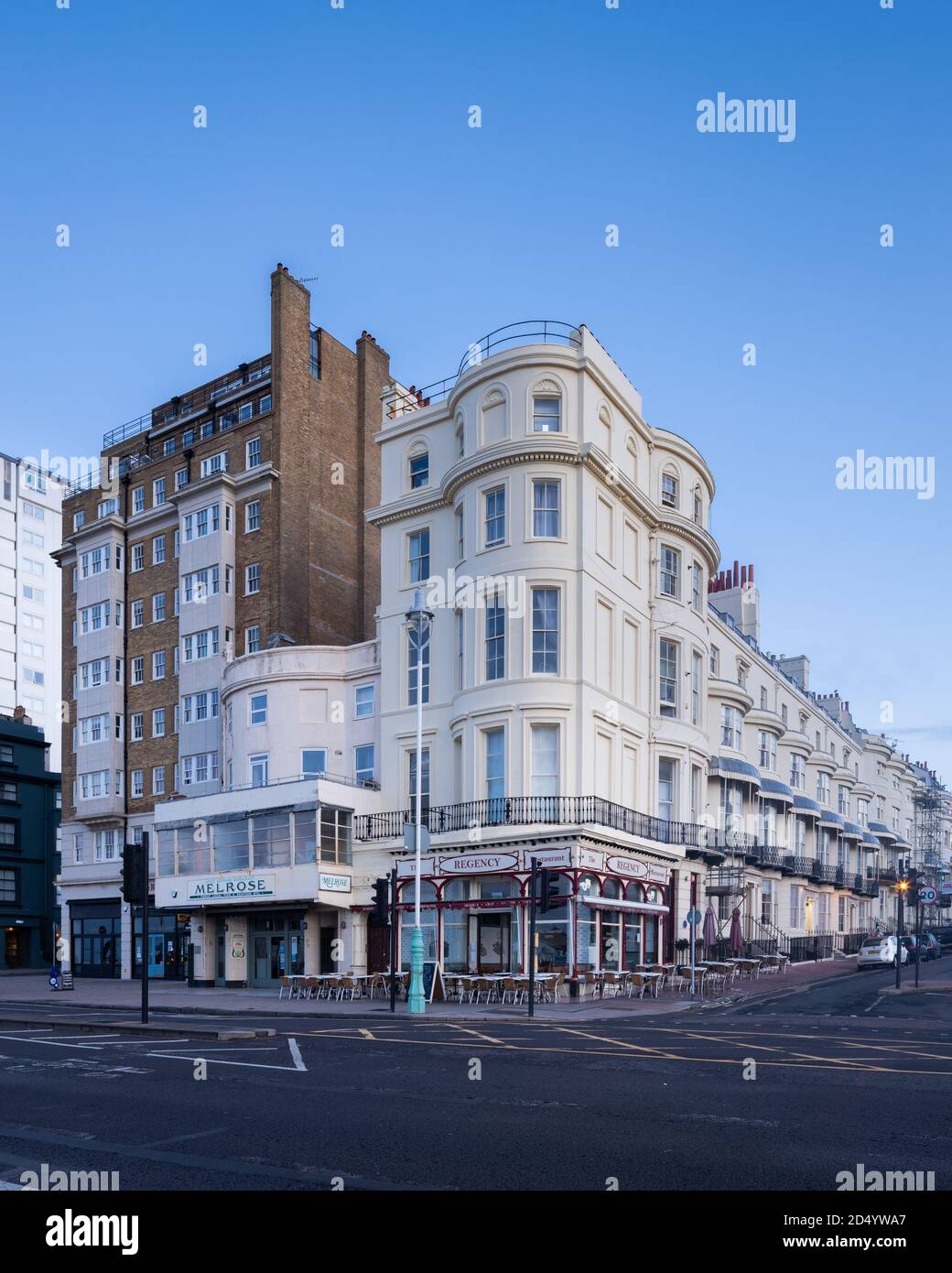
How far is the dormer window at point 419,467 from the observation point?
4128 cm

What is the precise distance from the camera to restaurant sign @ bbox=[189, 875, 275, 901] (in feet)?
129

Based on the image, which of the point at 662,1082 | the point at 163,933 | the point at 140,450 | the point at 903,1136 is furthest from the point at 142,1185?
the point at 140,450

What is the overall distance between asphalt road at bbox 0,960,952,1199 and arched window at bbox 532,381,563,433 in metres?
21.0

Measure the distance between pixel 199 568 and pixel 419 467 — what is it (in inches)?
532

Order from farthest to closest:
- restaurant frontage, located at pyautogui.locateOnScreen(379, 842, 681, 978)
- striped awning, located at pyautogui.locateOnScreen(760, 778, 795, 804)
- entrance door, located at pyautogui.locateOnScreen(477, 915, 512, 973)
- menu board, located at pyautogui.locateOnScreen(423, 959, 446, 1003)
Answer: striped awning, located at pyautogui.locateOnScreen(760, 778, 795, 804) → entrance door, located at pyautogui.locateOnScreen(477, 915, 512, 973) → restaurant frontage, located at pyautogui.locateOnScreen(379, 842, 681, 978) → menu board, located at pyautogui.locateOnScreen(423, 959, 446, 1003)

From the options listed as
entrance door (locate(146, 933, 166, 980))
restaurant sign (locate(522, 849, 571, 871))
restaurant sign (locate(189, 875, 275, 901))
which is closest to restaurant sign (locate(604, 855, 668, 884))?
restaurant sign (locate(522, 849, 571, 871))

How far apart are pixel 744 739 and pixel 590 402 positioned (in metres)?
22.1

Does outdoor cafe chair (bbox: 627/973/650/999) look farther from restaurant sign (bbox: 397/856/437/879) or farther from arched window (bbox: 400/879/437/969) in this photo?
restaurant sign (bbox: 397/856/437/879)

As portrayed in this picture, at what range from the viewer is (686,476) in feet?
145

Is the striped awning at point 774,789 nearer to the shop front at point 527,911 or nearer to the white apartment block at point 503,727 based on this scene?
the white apartment block at point 503,727

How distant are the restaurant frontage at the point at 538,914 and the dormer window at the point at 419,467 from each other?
1330cm

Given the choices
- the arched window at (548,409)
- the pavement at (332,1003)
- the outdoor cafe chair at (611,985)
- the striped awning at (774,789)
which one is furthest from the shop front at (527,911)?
the striped awning at (774,789)

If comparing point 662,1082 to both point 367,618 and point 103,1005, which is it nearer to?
point 103,1005

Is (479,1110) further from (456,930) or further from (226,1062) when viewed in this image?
(456,930)
